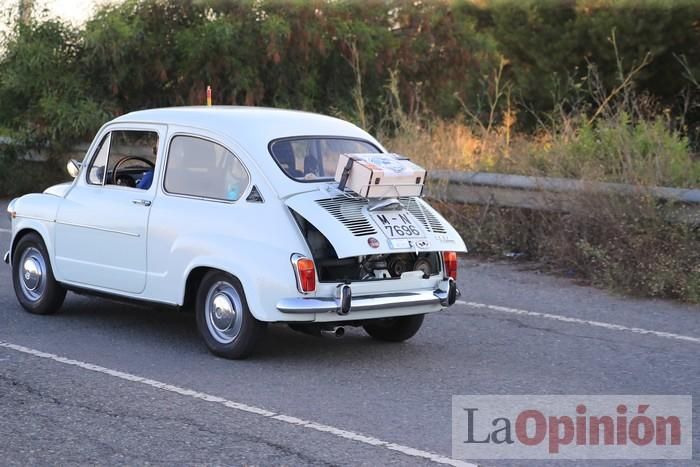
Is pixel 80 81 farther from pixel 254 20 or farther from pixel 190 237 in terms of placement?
pixel 190 237

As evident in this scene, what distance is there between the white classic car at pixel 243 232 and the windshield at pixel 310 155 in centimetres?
1

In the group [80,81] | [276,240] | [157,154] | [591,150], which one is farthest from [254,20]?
[276,240]

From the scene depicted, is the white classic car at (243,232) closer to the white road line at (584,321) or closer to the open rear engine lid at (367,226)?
the open rear engine lid at (367,226)

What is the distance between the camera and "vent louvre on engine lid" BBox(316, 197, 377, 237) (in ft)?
25.0

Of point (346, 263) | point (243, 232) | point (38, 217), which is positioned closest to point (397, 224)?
point (346, 263)

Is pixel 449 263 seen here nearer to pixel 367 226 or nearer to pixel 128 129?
pixel 367 226

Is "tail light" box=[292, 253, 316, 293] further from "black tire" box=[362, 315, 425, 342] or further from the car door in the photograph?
the car door

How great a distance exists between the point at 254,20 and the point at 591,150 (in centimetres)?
761

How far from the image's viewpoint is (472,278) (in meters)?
11.4

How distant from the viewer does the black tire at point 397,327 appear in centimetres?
861

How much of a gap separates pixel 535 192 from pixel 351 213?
4.71 m

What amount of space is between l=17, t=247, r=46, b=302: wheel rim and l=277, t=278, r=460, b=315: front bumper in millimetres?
2859

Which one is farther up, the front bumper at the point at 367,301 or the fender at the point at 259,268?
the fender at the point at 259,268

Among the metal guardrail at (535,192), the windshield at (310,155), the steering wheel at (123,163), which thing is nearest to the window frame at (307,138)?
the windshield at (310,155)
